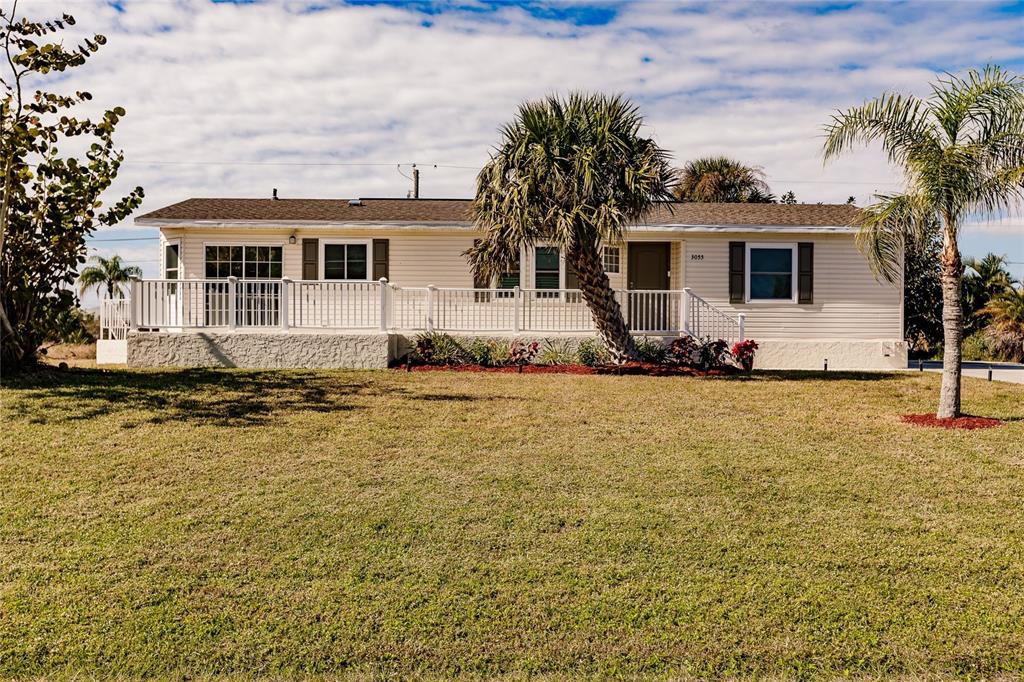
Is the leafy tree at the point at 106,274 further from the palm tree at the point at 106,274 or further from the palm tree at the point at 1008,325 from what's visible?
the palm tree at the point at 1008,325

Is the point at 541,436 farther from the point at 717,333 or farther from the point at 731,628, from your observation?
the point at 717,333

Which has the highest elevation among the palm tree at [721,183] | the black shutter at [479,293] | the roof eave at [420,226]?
the palm tree at [721,183]

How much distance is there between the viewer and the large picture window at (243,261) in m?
17.6

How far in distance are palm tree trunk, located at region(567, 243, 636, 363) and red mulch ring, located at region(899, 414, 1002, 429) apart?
5.45 metres

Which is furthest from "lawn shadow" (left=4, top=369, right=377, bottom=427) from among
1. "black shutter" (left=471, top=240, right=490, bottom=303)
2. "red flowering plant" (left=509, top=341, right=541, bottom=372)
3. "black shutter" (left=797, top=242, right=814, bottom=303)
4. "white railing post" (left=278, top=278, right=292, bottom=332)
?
Answer: "black shutter" (left=797, top=242, right=814, bottom=303)

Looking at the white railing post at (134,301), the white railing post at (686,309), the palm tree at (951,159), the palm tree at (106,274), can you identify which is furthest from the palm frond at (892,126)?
the palm tree at (106,274)

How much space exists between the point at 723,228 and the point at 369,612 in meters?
14.0

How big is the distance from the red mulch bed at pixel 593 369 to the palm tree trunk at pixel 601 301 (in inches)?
15.8

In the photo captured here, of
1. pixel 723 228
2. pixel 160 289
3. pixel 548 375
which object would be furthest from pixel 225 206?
pixel 723 228

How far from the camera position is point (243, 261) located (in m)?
17.7

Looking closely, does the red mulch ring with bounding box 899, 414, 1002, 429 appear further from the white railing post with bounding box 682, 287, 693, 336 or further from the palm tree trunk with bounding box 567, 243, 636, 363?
the white railing post with bounding box 682, 287, 693, 336

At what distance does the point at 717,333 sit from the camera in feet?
54.1

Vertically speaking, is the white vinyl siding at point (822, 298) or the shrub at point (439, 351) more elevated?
the white vinyl siding at point (822, 298)

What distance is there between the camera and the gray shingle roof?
17156 millimetres
